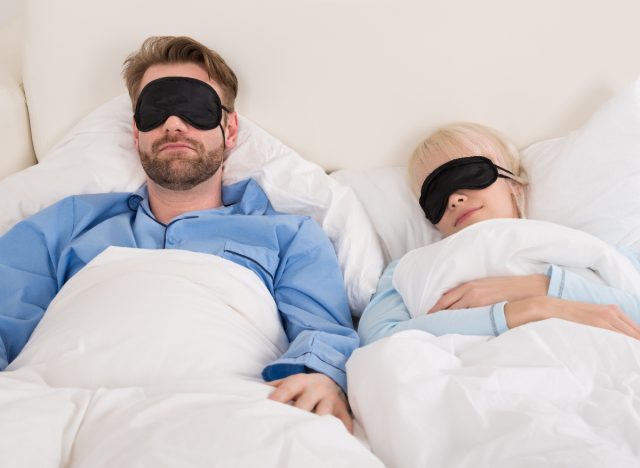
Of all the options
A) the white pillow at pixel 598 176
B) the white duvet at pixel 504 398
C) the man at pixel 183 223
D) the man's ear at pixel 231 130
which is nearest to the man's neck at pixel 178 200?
the man at pixel 183 223

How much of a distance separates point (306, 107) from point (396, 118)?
0.81ft

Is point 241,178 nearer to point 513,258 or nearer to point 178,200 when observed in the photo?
point 178,200

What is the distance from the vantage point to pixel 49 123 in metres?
1.79

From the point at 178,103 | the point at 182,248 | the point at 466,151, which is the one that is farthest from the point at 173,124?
the point at 466,151

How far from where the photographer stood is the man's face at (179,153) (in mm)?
1549

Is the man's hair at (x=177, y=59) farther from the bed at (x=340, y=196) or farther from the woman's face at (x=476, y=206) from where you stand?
the woman's face at (x=476, y=206)

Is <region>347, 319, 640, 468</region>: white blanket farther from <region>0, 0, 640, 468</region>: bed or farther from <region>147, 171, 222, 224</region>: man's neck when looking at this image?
<region>147, 171, 222, 224</region>: man's neck

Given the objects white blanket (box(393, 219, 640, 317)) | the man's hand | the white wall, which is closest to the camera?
the man's hand

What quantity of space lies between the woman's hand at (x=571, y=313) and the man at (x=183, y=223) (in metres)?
0.32

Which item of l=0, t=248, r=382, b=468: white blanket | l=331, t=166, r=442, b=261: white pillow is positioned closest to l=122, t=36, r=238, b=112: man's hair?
l=331, t=166, r=442, b=261: white pillow

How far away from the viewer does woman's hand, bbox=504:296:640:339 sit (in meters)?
1.09

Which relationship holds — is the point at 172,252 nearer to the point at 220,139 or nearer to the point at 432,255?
the point at 220,139

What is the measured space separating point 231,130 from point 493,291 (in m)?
0.84

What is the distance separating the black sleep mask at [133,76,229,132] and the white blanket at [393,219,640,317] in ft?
2.23
